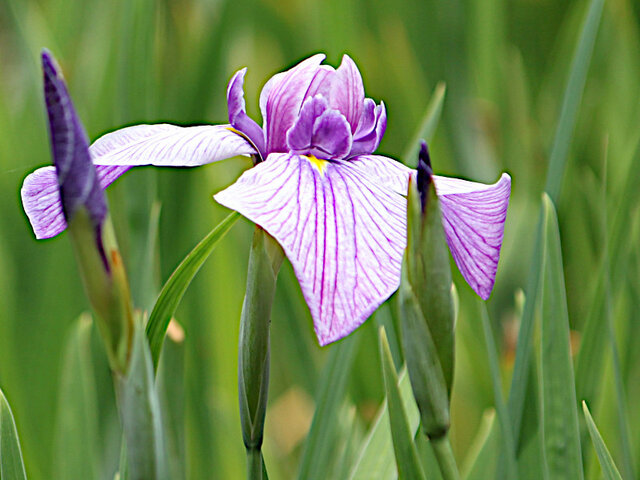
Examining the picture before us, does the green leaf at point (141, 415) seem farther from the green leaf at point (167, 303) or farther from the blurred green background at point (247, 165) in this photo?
the blurred green background at point (247, 165)

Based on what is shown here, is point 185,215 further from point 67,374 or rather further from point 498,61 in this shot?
point 498,61

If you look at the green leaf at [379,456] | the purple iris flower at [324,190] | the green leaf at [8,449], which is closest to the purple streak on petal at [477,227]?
the purple iris flower at [324,190]

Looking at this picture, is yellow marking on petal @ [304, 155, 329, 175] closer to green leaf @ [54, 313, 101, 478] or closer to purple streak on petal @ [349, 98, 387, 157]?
purple streak on petal @ [349, 98, 387, 157]

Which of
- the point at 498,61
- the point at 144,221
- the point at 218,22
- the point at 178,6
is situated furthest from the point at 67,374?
the point at 178,6

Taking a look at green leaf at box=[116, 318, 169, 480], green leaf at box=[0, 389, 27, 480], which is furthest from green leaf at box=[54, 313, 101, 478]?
green leaf at box=[116, 318, 169, 480]

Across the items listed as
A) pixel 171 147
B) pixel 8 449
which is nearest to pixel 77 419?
pixel 8 449

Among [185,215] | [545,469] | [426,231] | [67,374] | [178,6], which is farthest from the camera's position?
[178,6]
